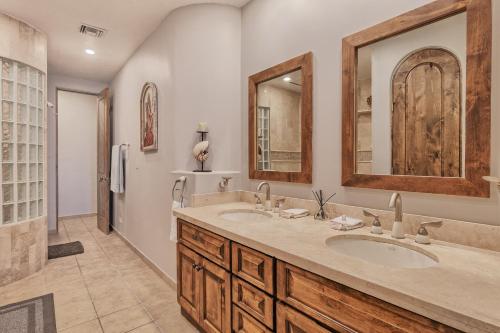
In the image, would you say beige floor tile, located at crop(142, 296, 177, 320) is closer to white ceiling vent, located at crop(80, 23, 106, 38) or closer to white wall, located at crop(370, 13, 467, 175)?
white wall, located at crop(370, 13, 467, 175)

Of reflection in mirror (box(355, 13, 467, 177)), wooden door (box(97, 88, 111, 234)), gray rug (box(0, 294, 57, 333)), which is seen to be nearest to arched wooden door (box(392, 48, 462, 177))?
reflection in mirror (box(355, 13, 467, 177))

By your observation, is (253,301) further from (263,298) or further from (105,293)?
(105,293)

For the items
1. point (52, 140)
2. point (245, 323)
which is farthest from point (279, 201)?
point (52, 140)

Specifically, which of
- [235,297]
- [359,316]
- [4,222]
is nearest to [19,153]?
[4,222]

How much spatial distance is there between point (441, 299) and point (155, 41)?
3055mm

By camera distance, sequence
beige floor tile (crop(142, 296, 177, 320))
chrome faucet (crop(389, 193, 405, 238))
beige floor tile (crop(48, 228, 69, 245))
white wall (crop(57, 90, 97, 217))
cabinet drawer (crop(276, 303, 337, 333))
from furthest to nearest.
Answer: white wall (crop(57, 90, 97, 217)) → beige floor tile (crop(48, 228, 69, 245)) → beige floor tile (crop(142, 296, 177, 320)) → chrome faucet (crop(389, 193, 405, 238)) → cabinet drawer (crop(276, 303, 337, 333))

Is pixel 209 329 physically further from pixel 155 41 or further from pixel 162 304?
pixel 155 41

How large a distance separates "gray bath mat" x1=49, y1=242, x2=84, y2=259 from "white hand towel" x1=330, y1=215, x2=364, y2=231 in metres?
3.40

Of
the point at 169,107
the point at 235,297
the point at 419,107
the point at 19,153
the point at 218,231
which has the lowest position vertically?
the point at 235,297

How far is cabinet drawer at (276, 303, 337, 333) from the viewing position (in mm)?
983

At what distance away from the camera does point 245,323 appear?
4.34ft

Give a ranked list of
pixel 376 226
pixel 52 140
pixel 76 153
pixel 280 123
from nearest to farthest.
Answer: pixel 376 226
pixel 280 123
pixel 52 140
pixel 76 153

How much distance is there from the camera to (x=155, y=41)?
2.79m

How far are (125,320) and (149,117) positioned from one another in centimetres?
189
